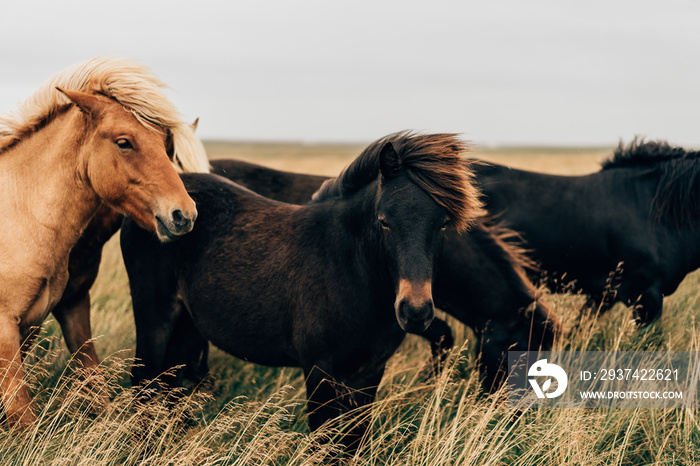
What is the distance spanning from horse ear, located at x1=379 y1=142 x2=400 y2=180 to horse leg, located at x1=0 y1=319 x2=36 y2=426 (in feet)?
7.53

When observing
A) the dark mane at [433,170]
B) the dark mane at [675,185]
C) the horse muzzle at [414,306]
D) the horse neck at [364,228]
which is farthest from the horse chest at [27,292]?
the dark mane at [675,185]

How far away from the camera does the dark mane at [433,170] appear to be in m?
3.12

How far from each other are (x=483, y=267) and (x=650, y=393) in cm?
150

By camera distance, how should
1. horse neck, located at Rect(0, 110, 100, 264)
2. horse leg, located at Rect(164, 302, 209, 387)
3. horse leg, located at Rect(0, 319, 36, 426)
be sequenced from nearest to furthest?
horse leg, located at Rect(0, 319, 36, 426) → horse neck, located at Rect(0, 110, 100, 264) → horse leg, located at Rect(164, 302, 209, 387)

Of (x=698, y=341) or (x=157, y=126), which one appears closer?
(x=157, y=126)

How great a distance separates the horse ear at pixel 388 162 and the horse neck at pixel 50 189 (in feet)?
6.01

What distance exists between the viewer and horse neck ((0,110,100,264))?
356 cm

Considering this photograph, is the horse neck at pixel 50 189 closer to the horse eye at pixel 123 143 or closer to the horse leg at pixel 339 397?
the horse eye at pixel 123 143

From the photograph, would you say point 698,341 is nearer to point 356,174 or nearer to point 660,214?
point 660,214

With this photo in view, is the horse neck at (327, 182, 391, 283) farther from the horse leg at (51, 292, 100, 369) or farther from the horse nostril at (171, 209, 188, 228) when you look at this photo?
the horse leg at (51, 292, 100, 369)

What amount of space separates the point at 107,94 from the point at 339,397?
230 cm

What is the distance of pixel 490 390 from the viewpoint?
13.8ft

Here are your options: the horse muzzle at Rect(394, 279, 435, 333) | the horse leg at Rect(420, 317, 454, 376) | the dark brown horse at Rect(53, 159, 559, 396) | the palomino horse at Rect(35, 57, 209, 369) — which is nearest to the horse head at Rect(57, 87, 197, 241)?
the palomino horse at Rect(35, 57, 209, 369)

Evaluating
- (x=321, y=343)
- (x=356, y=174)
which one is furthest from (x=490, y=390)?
(x=356, y=174)
